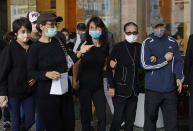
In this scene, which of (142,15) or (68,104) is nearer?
(68,104)

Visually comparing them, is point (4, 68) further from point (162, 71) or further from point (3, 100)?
point (162, 71)

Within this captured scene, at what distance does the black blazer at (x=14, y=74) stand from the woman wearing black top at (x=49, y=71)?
71 centimetres

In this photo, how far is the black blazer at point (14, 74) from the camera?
5.55 metres

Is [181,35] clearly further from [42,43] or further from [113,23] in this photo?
[42,43]

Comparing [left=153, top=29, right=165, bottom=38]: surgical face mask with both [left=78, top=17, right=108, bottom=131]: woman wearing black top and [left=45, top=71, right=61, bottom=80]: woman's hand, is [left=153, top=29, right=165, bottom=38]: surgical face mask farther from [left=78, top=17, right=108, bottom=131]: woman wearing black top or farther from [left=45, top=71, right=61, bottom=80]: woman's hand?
[left=45, top=71, right=61, bottom=80]: woman's hand

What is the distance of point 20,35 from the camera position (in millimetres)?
5648

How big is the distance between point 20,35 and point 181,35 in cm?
535

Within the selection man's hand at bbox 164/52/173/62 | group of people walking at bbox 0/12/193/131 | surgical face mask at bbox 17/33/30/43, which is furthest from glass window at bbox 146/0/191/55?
surgical face mask at bbox 17/33/30/43

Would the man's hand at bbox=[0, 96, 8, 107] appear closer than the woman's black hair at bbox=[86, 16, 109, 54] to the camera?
Yes

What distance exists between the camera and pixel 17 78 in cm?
558

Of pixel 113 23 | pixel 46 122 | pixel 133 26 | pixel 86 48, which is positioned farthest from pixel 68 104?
pixel 113 23

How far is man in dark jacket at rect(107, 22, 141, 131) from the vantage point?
19.6 feet

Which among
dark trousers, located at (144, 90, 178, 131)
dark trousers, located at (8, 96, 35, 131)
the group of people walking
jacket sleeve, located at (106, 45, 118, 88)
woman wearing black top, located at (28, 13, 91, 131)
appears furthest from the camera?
jacket sleeve, located at (106, 45, 118, 88)

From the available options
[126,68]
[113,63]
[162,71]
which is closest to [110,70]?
[113,63]
